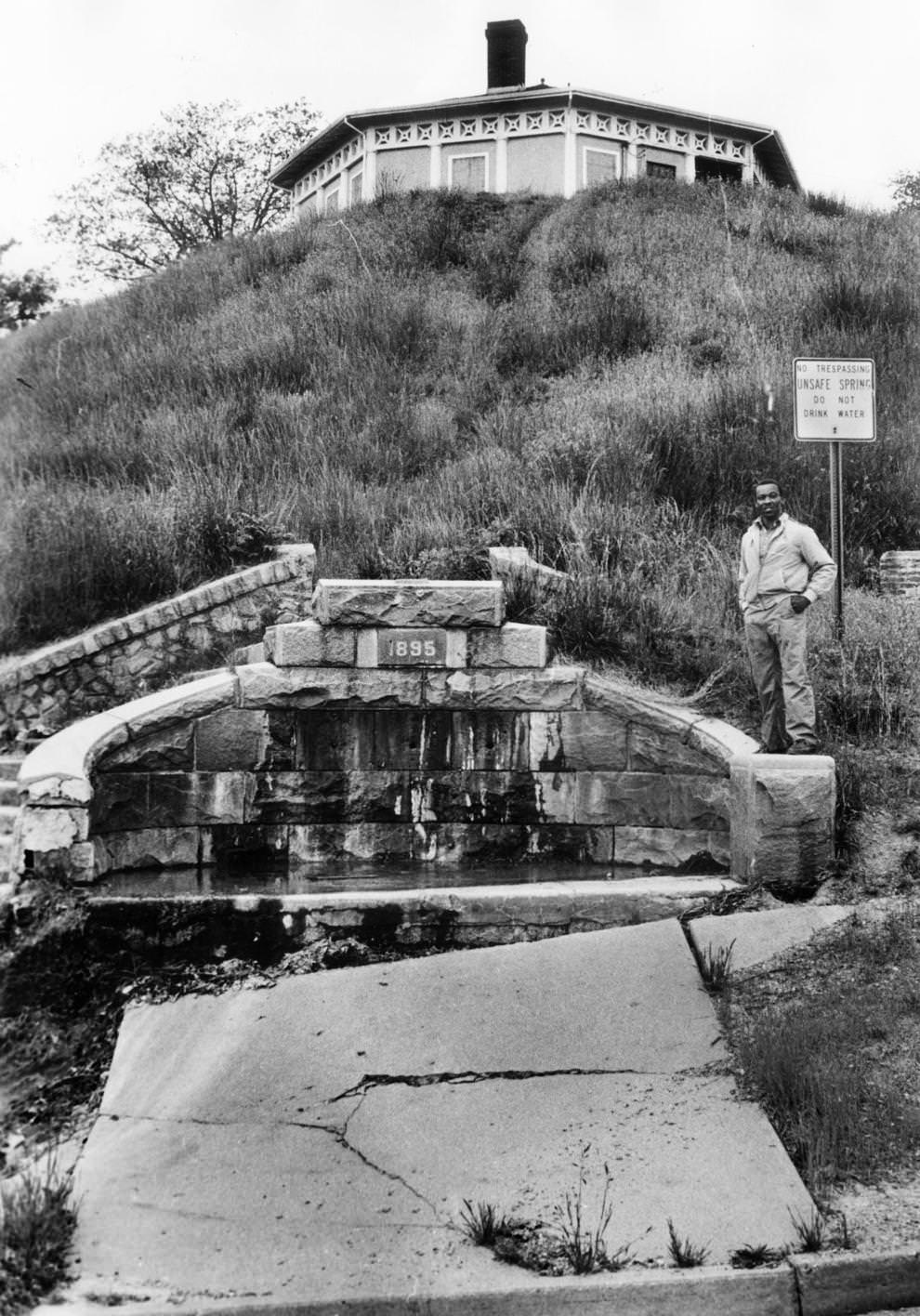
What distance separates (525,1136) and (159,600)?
20.9 feet

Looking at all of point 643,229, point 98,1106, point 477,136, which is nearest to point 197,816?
point 98,1106

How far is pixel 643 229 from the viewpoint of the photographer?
1980cm

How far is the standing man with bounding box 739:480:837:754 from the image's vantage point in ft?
22.9

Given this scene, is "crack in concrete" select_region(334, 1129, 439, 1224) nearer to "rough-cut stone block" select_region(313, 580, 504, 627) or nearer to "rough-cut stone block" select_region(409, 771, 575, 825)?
"rough-cut stone block" select_region(409, 771, 575, 825)

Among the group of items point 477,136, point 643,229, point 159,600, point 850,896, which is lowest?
point 850,896

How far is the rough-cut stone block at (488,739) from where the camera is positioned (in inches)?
300

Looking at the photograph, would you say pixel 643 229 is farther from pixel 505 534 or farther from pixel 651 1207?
pixel 651 1207

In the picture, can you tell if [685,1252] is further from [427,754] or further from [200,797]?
[200,797]

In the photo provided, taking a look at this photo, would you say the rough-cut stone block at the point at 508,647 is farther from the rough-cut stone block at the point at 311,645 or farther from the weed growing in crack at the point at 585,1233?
the weed growing in crack at the point at 585,1233

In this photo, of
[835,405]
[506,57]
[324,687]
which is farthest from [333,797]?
[506,57]

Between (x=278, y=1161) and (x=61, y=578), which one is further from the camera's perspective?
(x=61, y=578)

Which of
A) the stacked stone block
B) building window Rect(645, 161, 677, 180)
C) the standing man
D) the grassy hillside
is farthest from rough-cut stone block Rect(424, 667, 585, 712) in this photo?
building window Rect(645, 161, 677, 180)

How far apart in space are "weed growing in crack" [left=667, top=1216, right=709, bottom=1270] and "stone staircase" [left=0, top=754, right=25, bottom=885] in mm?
4637

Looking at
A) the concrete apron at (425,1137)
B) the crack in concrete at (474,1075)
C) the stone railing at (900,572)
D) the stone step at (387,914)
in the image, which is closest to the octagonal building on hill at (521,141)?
the stone railing at (900,572)
